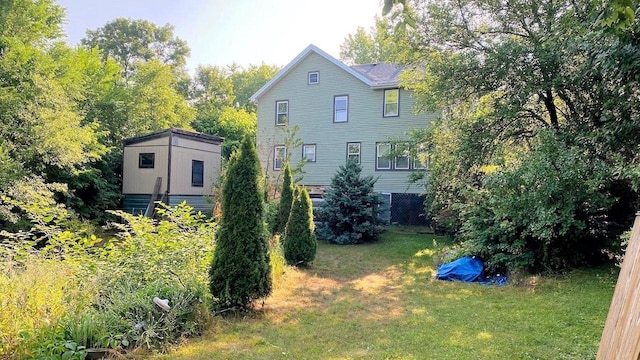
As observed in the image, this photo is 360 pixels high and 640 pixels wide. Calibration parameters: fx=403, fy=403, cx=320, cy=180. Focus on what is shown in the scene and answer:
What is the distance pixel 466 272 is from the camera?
7512mm

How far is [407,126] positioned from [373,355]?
43.6ft

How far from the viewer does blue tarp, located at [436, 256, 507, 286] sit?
24.4ft

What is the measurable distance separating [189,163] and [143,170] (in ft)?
5.46

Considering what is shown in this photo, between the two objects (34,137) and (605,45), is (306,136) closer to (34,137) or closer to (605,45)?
(34,137)

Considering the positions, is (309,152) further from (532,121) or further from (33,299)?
(33,299)

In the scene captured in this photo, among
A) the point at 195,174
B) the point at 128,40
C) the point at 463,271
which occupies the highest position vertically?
the point at 128,40

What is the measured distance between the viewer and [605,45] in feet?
16.1

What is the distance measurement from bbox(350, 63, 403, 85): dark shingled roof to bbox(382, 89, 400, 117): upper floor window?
437mm

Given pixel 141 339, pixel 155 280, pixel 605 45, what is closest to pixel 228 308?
pixel 155 280

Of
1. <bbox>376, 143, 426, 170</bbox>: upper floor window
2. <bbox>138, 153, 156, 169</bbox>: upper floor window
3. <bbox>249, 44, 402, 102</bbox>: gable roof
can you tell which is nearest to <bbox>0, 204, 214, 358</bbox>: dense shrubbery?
<bbox>138, 153, 156, 169</bbox>: upper floor window

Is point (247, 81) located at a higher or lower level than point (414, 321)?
higher

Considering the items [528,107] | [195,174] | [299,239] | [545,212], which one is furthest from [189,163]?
[545,212]

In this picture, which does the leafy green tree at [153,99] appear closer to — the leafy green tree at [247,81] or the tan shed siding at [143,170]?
the tan shed siding at [143,170]

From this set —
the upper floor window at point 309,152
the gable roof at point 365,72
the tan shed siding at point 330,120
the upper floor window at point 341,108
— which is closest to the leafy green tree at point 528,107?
the tan shed siding at point 330,120
